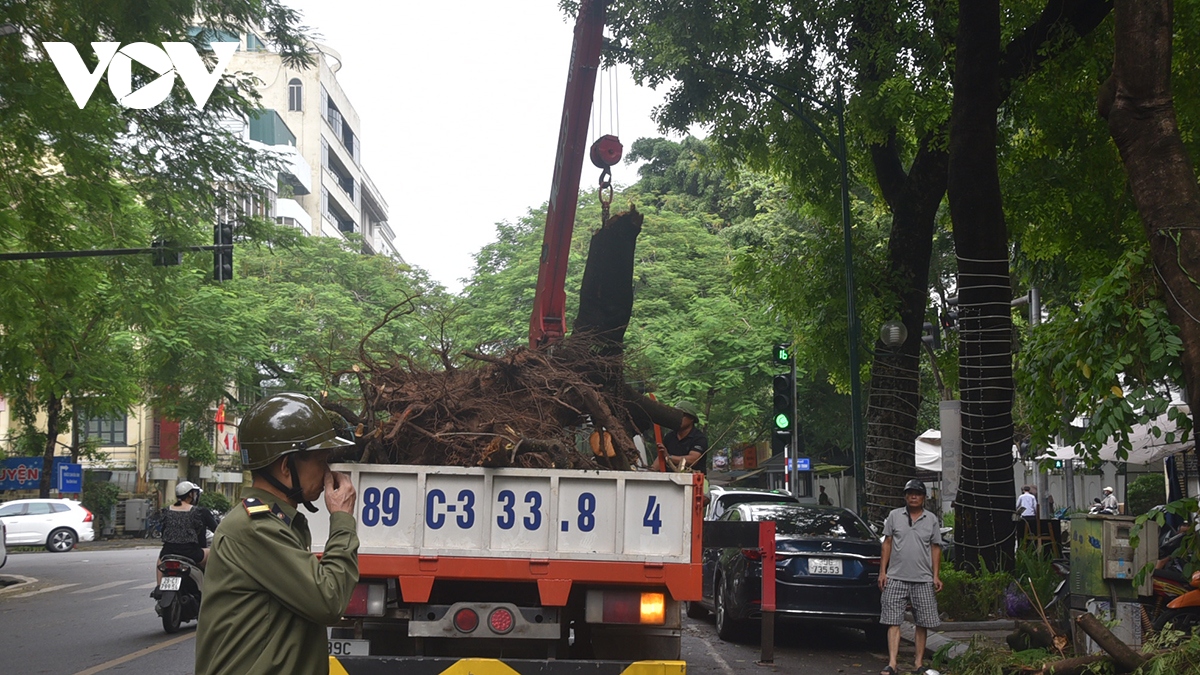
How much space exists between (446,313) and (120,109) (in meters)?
7.56

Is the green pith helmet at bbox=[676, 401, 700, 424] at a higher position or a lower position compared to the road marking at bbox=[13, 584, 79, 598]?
higher

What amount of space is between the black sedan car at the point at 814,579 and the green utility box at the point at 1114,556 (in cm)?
294

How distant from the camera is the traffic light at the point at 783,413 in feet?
60.4

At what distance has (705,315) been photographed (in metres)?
35.6

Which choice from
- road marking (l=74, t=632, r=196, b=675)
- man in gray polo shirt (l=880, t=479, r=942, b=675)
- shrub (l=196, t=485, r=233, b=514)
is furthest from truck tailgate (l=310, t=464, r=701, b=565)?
shrub (l=196, t=485, r=233, b=514)

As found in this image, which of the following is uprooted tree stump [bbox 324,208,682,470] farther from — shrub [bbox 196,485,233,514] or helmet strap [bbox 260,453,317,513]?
shrub [bbox 196,485,233,514]

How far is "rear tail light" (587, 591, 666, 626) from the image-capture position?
6.26 metres

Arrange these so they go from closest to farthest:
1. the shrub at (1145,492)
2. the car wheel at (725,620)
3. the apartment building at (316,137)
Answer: the car wheel at (725,620), the shrub at (1145,492), the apartment building at (316,137)

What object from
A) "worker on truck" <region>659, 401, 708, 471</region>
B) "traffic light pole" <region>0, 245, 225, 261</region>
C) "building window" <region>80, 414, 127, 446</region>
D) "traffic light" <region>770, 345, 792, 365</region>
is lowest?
"worker on truck" <region>659, 401, 708, 471</region>

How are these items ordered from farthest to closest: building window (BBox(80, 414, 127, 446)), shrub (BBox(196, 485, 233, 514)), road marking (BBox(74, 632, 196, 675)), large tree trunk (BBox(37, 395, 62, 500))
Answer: building window (BBox(80, 414, 127, 446))
shrub (BBox(196, 485, 233, 514))
large tree trunk (BBox(37, 395, 62, 500))
road marking (BBox(74, 632, 196, 675))

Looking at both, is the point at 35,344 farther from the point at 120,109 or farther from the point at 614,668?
the point at 614,668

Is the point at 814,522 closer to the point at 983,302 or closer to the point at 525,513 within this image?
the point at 983,302

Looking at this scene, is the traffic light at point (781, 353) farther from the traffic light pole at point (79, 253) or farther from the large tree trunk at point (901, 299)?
the traffic light pole at point (79, 253)

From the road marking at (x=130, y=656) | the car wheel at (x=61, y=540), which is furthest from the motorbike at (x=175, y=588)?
the car wheel at (x=61, y=540)
